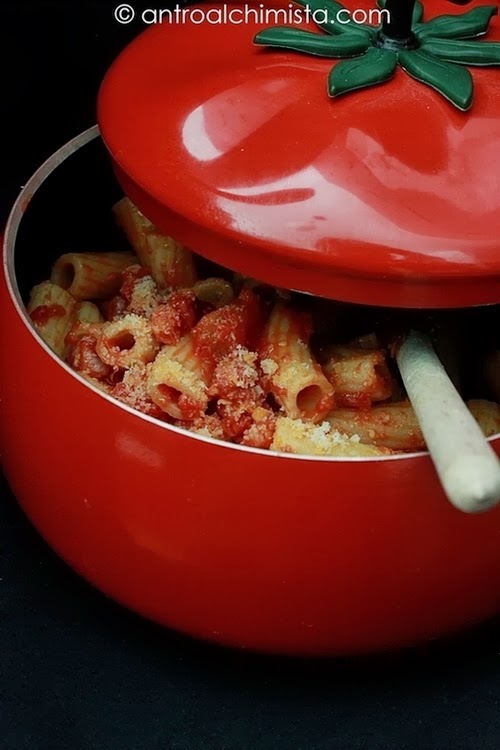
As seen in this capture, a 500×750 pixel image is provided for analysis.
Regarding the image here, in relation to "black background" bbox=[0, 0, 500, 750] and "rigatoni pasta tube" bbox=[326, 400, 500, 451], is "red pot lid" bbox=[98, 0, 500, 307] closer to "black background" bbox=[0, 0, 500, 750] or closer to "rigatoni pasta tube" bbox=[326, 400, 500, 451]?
"rigatoni pasta tube" bbox=[326, 400, 500, 451]

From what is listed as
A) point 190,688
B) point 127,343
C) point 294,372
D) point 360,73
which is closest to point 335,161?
point 360,73

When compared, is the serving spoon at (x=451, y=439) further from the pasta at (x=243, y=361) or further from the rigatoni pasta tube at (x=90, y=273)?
the rigatoni pasta tube at (x=90, y=273)

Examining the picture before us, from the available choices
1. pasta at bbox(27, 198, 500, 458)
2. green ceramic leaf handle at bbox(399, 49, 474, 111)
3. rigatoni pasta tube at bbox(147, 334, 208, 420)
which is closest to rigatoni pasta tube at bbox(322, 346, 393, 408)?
pasta at bbox(27, 198, 500, 458)

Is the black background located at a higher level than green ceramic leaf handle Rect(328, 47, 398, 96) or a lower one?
lower

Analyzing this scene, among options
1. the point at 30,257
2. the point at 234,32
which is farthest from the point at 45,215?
the point at 234,32

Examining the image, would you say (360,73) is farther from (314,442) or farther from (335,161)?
(314,442)

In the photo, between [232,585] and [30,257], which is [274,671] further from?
[30,257]
